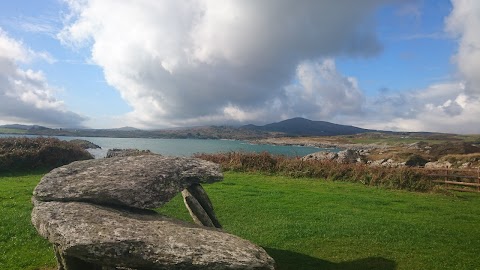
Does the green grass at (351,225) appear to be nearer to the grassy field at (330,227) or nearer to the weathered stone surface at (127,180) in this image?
the grassy field at (330,227)

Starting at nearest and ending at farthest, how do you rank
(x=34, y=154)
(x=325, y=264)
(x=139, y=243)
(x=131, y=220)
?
(x=139, y=243) < (x=131, y=220) < (x=325, y=264) < (x=34, y=154)

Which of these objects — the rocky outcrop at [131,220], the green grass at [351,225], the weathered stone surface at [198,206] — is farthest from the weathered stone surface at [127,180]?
the green grass at [351,225]

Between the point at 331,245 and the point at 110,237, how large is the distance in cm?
844

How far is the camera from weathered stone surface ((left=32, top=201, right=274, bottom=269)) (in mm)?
7449

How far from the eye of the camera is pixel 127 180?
400 inches

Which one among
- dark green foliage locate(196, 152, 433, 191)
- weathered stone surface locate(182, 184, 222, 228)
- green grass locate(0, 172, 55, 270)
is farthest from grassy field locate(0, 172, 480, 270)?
dark green foliage locate(196, 152, 433, 191)

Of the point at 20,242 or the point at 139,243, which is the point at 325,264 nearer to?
the point at 139,243

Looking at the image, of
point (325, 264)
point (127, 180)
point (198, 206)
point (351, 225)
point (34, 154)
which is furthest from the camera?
point (34, 154)

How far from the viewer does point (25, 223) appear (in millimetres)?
14461

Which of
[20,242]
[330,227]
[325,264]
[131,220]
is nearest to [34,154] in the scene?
[20,242]

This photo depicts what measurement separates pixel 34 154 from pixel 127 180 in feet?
95.2

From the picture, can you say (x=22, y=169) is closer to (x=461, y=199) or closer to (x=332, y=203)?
(x=332, y=203)

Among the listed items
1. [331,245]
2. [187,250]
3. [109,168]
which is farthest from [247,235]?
[187,250]

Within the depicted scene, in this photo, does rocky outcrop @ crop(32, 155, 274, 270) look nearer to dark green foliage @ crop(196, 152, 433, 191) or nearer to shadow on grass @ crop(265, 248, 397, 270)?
shadow on grass @ crop(265, 248, 397, 270)
